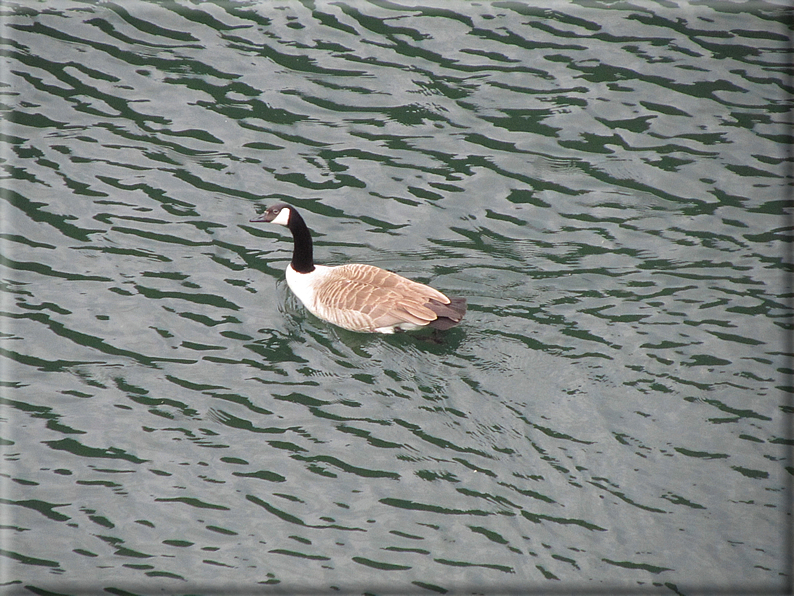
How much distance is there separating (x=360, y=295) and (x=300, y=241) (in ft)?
3.97

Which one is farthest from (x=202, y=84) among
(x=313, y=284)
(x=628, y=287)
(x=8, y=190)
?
(x=628, y=287)

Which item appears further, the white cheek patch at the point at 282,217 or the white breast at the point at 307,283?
the white cheek patch at the point at 282,217

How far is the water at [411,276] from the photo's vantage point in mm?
7000

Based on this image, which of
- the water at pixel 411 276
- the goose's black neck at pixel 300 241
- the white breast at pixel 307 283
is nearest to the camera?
the water at pixel 411 276

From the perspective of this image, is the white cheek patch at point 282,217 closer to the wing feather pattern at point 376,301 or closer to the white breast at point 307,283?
the white breast at point 307,283

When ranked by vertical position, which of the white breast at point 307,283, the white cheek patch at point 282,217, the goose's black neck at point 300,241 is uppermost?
the white cheek patch at point 282,217

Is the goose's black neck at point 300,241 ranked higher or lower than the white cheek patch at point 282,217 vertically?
lower

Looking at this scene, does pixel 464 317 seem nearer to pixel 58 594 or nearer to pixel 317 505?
pixel 317 505

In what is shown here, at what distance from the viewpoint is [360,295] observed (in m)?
9.41

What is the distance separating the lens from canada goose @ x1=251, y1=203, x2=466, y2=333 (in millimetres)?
9055

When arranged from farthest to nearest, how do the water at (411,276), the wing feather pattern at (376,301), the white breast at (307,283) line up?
the white breast at (307,283) → the wing feather pattern at (376,301) → the water at (411,276)

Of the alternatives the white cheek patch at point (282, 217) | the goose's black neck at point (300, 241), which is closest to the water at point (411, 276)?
the goose's black neck at point (300, 241)

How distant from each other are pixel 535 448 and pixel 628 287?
2.98m

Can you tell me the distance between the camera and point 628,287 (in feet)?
31.9
